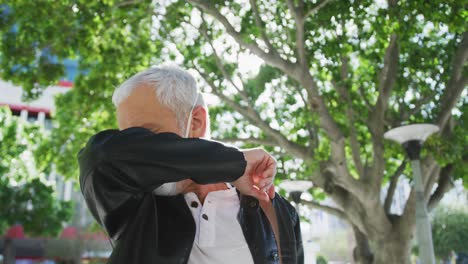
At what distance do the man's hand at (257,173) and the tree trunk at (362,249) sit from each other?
9063mm

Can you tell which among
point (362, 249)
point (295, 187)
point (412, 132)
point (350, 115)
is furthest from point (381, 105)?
point (362, 249)

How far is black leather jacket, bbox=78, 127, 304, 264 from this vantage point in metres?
1.04

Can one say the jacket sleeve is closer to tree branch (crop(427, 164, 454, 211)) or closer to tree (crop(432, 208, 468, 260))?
tree branch (crop(427, 164, 454, 211))

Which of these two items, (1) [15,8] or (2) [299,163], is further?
(2) [299,163]

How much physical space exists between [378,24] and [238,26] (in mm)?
2608

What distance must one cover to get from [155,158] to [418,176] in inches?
254

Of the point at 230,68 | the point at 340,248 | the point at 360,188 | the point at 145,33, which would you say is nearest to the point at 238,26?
the point at 230,68

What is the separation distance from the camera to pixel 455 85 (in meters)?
8.09

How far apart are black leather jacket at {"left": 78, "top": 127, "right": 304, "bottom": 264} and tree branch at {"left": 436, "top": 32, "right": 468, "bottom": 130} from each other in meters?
7.66

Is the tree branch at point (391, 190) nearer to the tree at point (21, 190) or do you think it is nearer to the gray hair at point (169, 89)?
the gray hair at point (169, 89)

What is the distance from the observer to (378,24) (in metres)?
6.72

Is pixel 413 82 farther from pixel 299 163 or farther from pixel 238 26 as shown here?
pixel 238 26

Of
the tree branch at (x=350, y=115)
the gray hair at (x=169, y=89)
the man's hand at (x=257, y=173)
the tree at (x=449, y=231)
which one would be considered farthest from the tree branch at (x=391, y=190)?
the gray hair at (x=169, y=89)

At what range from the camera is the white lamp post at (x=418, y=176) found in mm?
6375
